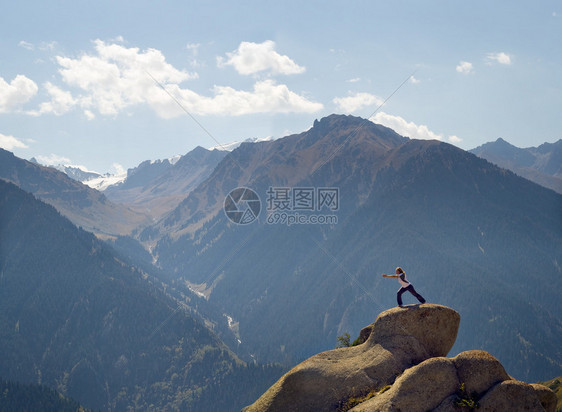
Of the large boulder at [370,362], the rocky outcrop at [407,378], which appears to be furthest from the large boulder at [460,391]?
the large boulder at [370,362]

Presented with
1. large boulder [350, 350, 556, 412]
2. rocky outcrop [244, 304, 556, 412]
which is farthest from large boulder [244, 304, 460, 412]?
large boulder [350, 350, 556, 412]

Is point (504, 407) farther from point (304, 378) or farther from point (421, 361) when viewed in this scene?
point (304, 378)

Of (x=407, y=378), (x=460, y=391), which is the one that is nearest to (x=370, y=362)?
(x=407, y=378)

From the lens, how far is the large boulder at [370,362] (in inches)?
1574

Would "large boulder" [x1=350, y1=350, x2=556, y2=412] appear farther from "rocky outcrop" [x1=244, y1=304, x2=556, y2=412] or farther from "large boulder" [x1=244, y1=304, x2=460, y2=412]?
"large boulder" [x1=244, y1=304, x2=460, y2=412]

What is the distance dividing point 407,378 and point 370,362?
190 inches

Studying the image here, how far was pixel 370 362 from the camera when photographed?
41.3m

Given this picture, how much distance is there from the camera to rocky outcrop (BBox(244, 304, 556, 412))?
36125 mm

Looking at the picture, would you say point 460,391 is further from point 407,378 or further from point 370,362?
point 370,362

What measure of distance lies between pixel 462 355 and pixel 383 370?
23.3 feet

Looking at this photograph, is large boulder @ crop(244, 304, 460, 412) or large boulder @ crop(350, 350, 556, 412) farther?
large boulder @ crop(244, 304, 460, 412)

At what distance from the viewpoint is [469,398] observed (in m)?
36.3

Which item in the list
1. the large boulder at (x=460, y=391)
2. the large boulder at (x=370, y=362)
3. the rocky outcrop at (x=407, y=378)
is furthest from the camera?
the large boulder at (x=370, y=362)

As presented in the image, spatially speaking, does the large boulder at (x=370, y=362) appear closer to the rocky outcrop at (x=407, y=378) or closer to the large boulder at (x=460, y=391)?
the rocky outcrop at (x=407, y=378)
